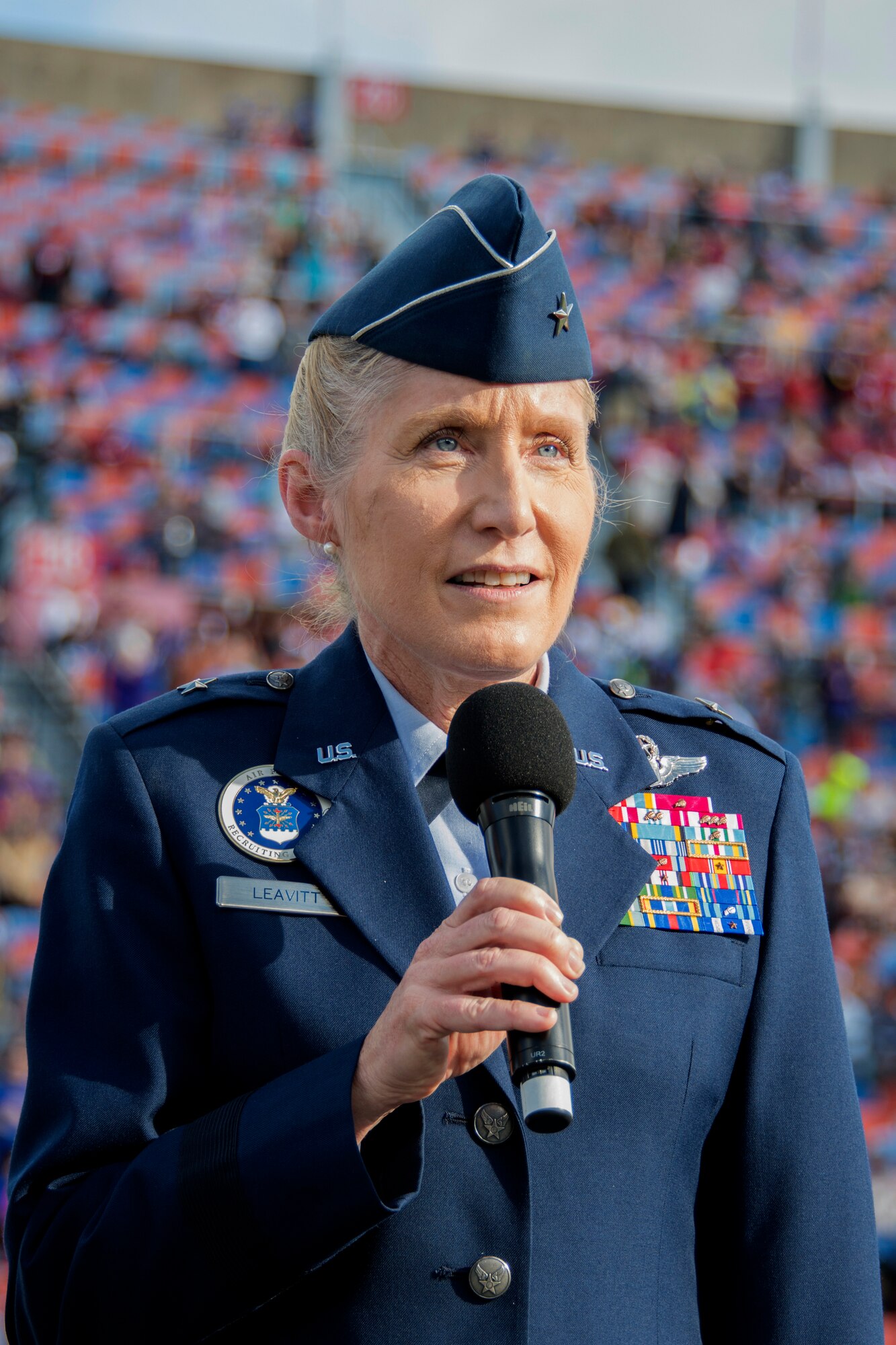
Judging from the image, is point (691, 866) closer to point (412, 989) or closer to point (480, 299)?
point (412, 989)

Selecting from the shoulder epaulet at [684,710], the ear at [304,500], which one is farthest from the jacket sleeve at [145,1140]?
the shoulder epaulet at [684,710]

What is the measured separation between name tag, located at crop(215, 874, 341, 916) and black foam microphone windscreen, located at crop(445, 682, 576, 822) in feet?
0.77

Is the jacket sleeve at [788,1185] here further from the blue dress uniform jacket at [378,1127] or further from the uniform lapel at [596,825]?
the uniform lapel at [596,825]

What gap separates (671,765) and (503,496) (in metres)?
0.42

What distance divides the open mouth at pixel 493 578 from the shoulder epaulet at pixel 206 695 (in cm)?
34

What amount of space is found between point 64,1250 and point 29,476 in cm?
1178

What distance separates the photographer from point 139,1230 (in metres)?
1.46

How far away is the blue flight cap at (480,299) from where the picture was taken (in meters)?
1.68

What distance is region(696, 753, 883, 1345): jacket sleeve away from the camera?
5.15ft

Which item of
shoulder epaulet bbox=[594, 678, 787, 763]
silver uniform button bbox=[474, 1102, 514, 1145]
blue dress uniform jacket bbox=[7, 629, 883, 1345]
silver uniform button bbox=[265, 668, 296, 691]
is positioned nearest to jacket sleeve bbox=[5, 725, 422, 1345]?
blue dress uniform jacket bbox=[7, 629, 883, 1345]

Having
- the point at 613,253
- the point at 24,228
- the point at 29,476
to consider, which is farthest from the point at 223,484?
the point at 613,253

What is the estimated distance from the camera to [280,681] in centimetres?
191

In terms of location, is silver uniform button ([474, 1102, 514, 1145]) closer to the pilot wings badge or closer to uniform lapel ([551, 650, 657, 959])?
uniform lapel ([551, 650, 657, 959])

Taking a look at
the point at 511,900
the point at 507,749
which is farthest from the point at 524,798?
the point at 511,900
